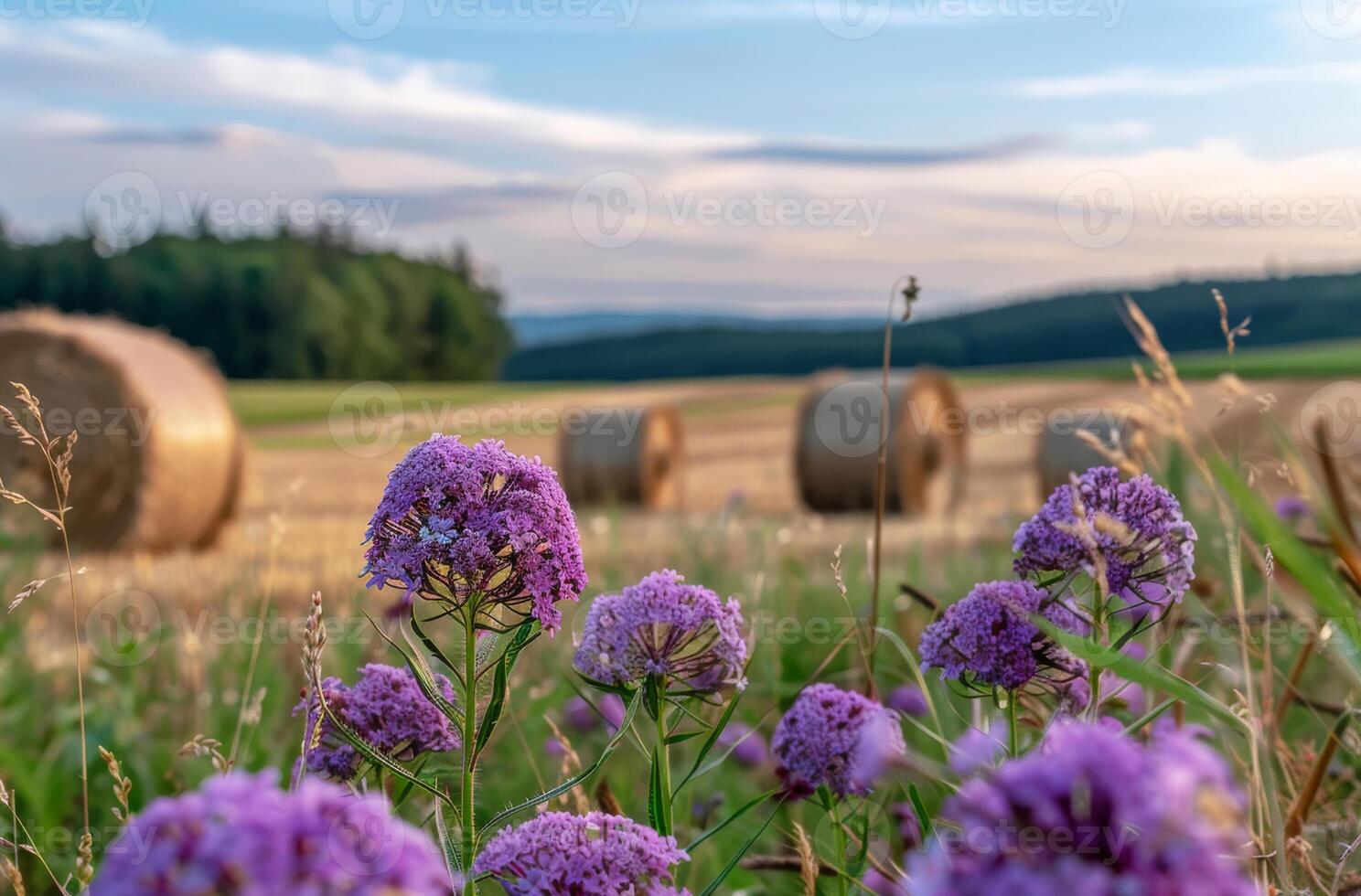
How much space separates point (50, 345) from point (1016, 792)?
1152cm

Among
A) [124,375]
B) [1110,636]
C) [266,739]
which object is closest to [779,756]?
[1110,636]

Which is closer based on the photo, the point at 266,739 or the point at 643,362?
the point at 266,739

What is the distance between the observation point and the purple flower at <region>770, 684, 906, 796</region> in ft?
5.38

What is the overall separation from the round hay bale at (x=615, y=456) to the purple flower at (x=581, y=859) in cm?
1322

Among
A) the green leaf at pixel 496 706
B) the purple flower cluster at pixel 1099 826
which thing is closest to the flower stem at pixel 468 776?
the green leaf at pixel 496 706

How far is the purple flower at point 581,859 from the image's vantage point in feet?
3.86

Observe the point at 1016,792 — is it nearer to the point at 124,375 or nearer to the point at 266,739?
the point at 266,739

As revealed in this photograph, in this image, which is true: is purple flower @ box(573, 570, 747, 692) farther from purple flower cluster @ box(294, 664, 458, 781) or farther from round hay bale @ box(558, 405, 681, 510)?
round hay bale @ box(558, 405, 681, 510)

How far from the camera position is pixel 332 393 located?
4394 cm

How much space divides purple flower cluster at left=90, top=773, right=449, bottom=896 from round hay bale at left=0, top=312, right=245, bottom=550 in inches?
A: 401

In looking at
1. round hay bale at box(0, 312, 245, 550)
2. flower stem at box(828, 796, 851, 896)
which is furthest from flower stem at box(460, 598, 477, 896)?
round hay bale at box(0, 312, 245, 550)

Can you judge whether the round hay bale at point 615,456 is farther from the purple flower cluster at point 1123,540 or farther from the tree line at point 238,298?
the tree line at point 238,298

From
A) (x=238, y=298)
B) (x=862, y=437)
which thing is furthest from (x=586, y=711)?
(x=238, y=298)

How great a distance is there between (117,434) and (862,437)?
24.2ft
